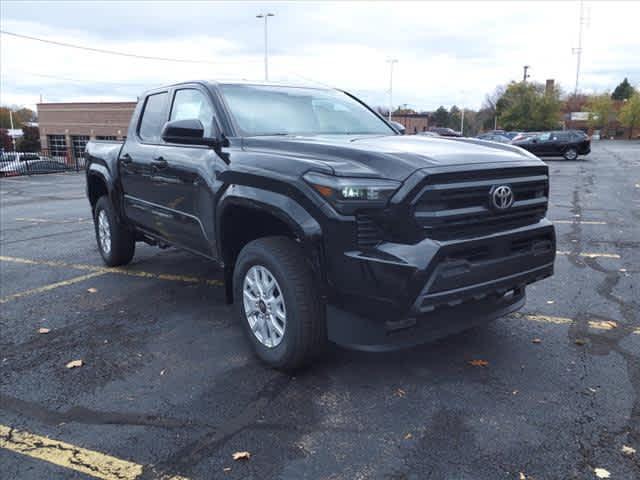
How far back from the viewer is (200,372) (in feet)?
12.4

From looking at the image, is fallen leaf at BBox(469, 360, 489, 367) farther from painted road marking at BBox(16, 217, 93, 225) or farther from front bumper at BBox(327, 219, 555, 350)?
painted road marking at BBox(16, 217, 93, 225)

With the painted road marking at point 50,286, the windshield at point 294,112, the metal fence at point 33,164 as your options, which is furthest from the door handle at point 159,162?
the metal fence at point 33,164

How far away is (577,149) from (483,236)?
27.7 m

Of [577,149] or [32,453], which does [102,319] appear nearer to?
[32,453]

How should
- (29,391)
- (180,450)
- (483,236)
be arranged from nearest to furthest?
(180,450) → (483,236) → (29,391)

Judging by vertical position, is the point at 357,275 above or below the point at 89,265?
above

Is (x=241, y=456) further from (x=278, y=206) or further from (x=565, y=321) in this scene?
(x=565, y=321)

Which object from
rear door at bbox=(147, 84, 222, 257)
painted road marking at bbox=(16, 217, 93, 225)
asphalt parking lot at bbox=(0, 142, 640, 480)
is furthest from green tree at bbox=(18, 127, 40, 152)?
asphalt parking lot at bbox=(0, 142, 640, 480)

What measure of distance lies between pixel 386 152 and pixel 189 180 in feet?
6.26

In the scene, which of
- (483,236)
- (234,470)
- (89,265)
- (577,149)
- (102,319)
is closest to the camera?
(234,470)

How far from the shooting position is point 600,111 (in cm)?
9056

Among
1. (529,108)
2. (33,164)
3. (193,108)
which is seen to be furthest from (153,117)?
(529,108)

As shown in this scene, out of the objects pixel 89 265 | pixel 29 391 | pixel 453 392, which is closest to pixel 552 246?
pixel 453 392

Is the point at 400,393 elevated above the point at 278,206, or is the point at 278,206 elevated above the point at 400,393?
the point at 278,206
